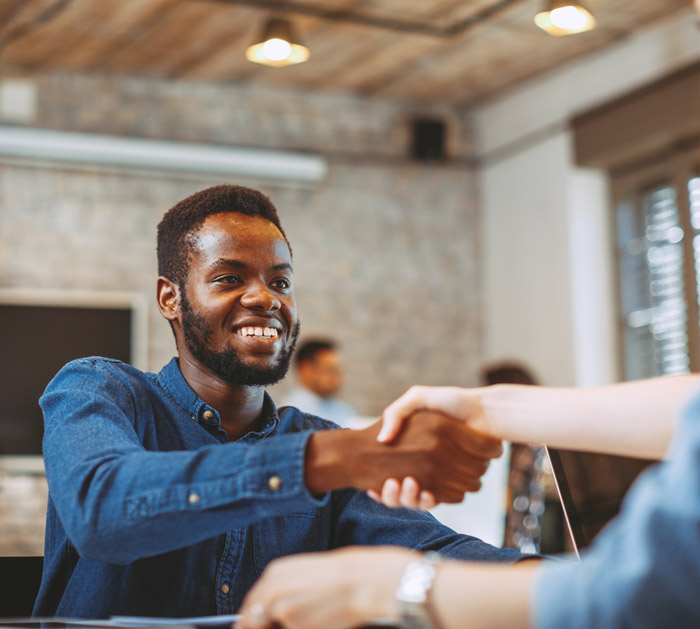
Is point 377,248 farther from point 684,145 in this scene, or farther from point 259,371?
point 259,371

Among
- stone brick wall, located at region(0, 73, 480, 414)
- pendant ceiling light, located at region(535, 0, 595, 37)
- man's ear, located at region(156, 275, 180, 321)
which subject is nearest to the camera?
man's ear, located at region(156, 275, 180, 321)

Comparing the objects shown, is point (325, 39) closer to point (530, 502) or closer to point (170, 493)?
point (530, 502)

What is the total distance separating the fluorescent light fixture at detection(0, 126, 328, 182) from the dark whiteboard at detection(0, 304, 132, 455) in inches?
30.8

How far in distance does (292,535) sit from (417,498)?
289 mm

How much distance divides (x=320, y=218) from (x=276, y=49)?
169 centimetres

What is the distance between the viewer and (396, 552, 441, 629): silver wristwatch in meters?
0.78

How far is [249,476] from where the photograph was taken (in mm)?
1074

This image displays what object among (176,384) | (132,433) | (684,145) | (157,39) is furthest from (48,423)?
(684,145)

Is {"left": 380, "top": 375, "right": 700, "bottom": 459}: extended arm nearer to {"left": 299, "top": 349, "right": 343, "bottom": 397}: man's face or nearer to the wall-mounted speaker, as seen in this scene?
{"left": 299, "top": 349, "right": 343, "bottom": 397}: man's face

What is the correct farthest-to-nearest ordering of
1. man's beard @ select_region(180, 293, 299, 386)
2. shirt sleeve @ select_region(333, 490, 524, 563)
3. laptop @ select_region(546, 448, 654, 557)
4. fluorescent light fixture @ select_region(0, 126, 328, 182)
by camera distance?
fluorescent light fixture @ select_region(0, 126, 328, 182) < man's beard @ select_region(180, 293, 299, 386) < shirt sleeve @ select_region(333, 490, 524, 563) < laptop @ select_region(546, 448, 654, 557)

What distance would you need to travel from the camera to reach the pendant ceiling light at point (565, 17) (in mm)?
4086

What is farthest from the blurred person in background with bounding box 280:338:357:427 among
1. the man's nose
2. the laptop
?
the laptop

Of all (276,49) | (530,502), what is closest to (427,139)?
(276,49)

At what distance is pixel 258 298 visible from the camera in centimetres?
157
